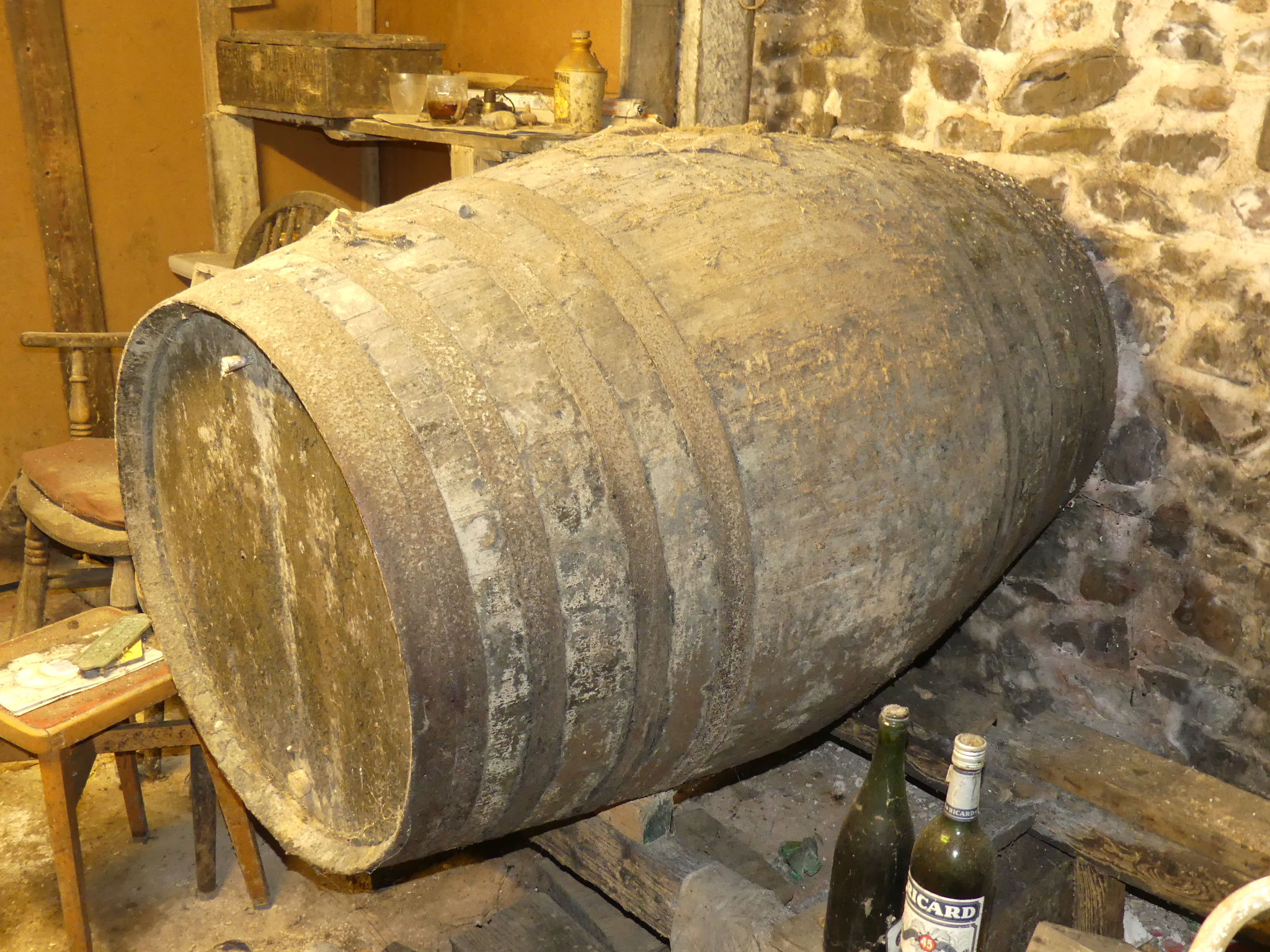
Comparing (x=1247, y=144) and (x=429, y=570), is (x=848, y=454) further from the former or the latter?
(x=1247, y=144)

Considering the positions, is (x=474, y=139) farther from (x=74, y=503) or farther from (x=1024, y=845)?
(x=1024, y=845)

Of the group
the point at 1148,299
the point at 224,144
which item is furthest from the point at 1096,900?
the point at 224,144

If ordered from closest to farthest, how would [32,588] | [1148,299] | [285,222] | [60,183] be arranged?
[1148,299], [32,588], [285,222], [60,183]

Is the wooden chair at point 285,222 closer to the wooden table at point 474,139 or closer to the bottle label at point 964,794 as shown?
the wooden table at point 474,139

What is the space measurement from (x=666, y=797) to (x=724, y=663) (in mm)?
477

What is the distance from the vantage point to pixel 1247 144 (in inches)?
81.4

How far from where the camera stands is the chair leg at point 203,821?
2736 mm

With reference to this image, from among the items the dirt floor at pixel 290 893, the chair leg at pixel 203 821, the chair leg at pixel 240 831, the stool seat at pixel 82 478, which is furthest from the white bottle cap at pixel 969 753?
the stool seat at pixel 82 478

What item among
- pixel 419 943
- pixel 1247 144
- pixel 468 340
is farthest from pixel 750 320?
pixel 419 943

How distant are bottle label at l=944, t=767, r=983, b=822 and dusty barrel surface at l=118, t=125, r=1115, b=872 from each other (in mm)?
252

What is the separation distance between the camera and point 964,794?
143 centimetres

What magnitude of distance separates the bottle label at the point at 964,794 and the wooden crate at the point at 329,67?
→ 3148 millimetres

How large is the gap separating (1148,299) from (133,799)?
2.74 meters

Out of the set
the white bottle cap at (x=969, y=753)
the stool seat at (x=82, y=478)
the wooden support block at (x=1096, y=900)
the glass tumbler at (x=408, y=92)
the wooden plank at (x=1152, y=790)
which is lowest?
the wooden support block at (x=1096, y=900)
